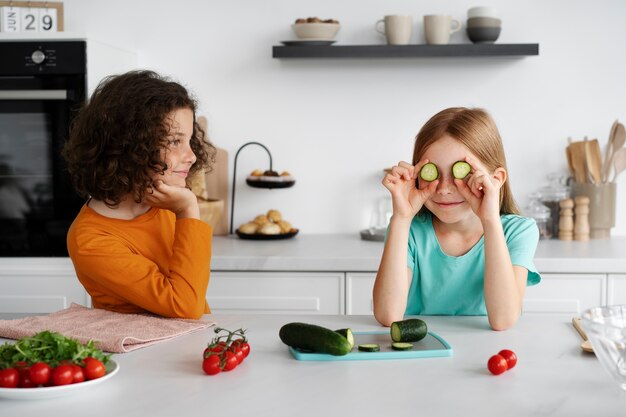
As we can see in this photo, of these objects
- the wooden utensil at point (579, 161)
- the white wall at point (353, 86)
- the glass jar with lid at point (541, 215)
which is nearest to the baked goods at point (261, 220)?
the white wall at point (353, 86)

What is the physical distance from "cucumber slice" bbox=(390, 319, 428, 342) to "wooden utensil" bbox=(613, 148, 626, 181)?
7.34 ft

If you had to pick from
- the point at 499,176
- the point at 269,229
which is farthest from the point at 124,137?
the point at 269,229

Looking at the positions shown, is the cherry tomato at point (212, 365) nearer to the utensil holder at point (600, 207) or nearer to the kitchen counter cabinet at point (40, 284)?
the kitchen counter cabinet at point (40, 284)

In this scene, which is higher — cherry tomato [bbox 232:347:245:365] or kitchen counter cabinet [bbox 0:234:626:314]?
cherry tomato [bbox 232:347:245:365]

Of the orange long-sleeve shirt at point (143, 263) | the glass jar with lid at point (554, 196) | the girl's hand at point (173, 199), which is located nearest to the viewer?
the orange long-sleeve shirt at point (143, 263)

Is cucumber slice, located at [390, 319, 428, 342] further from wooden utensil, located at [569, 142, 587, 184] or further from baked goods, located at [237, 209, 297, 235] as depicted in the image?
wooden utensil, located at [569, 142, 587, 184]

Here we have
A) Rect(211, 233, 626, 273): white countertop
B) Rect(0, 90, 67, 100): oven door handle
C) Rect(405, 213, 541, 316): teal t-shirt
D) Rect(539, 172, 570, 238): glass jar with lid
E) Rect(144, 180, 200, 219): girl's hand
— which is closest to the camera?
Rect(144, 180, 200, 219): girl's hand

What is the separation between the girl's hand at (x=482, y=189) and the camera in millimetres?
1828

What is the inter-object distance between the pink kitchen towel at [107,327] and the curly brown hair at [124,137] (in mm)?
330

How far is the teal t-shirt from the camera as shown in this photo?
2064 millimetres

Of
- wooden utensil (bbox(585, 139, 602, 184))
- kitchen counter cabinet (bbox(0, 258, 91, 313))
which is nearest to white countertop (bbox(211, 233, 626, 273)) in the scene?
wooden utensil (bbox(585, 139, 602, 184))

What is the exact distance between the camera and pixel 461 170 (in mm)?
1862

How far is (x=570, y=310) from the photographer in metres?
3.02

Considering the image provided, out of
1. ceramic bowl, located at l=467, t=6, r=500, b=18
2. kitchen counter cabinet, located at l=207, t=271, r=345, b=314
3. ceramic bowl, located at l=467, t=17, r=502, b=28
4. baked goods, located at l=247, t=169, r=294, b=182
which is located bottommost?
kitchen counter cabinet, located at l=207, t=271, r=345, b=314
